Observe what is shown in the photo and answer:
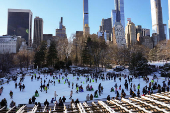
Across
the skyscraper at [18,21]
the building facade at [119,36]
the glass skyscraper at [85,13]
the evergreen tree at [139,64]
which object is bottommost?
the evergreen tree at [139,64]

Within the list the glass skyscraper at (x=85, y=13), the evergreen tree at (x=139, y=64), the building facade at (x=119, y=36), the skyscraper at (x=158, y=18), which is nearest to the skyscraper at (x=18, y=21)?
the glass skyscraper at (x=85, y=13)

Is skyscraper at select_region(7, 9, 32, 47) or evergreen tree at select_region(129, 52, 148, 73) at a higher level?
skyscraper at select_region(7, 9, 32, 47)

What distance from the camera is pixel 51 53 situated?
146 ft

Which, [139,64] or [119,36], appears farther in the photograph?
[119,36]

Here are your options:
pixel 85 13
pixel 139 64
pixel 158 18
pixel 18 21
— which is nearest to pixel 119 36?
pixel 85 13

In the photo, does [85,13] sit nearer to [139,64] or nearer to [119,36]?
[119,36]

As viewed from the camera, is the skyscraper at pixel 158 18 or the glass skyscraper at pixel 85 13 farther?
the glass skyscraper at pixel 85 13

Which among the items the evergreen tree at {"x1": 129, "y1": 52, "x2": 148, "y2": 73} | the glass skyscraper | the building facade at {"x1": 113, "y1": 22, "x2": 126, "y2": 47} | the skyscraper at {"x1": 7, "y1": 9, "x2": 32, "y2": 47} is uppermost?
the glass skyscraper

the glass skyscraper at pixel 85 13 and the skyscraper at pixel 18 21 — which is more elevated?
the glass skyscraper at pixel 85 13

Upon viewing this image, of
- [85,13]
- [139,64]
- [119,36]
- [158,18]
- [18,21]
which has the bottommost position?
[139,64]

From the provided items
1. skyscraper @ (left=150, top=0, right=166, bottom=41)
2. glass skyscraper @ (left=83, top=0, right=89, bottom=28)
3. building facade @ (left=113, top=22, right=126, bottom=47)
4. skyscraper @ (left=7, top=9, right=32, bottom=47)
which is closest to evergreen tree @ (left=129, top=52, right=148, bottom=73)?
building facade @ (left=113, top=22, right=126, bottom=47)

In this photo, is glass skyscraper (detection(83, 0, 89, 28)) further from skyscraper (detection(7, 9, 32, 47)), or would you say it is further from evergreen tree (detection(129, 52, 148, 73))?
evergreen tree (detection(129, 52, 148, 73))

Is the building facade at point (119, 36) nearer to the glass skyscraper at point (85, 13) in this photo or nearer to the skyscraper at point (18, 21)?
the glass skyscraper at point (85, 13)

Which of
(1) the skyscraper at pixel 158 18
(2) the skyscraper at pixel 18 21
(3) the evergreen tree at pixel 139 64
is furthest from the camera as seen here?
(1) the skyscraper at pixel 158 18
